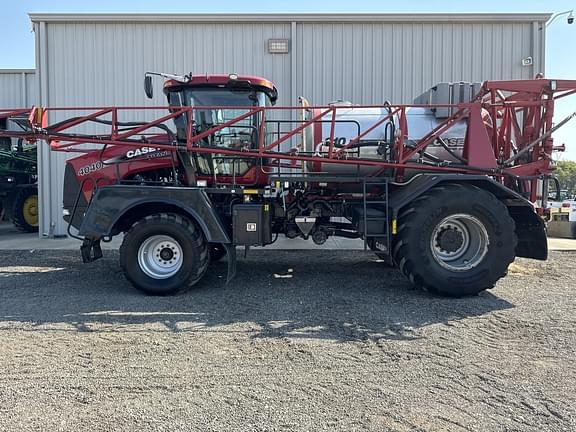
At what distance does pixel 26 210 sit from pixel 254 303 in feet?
34.0

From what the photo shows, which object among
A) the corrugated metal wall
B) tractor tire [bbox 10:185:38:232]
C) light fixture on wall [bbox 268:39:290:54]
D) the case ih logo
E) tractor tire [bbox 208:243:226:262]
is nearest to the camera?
the case ih logo

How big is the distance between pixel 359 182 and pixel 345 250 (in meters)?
3.40

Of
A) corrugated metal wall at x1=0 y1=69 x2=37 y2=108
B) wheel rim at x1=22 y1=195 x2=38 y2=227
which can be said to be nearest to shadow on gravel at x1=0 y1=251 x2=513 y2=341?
wheel rim at x1=22 y1=195 x2=38 y2=227

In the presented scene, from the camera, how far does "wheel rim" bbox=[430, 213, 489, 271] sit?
239 inches

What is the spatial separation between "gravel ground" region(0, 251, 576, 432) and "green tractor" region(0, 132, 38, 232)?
7418 millimetres

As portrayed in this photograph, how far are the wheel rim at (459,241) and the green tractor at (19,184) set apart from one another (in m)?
11.6

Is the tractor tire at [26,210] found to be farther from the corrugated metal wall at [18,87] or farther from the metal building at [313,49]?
the corrugated metal wall at [18,87]

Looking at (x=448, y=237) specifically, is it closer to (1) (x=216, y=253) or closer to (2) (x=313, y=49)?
(1) (x=216, y=253)

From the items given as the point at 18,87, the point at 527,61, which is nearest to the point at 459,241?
the point at 527,61

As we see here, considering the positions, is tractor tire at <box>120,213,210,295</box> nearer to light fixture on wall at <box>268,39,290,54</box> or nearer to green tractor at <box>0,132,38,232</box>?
light fixture on wall at <box>268,39,290,54</box>

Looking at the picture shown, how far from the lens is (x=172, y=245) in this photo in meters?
6.24

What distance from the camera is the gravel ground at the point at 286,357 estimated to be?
3.09 metres

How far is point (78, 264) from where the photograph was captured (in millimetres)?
8430

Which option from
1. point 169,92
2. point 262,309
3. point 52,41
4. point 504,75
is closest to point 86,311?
point 262,309
